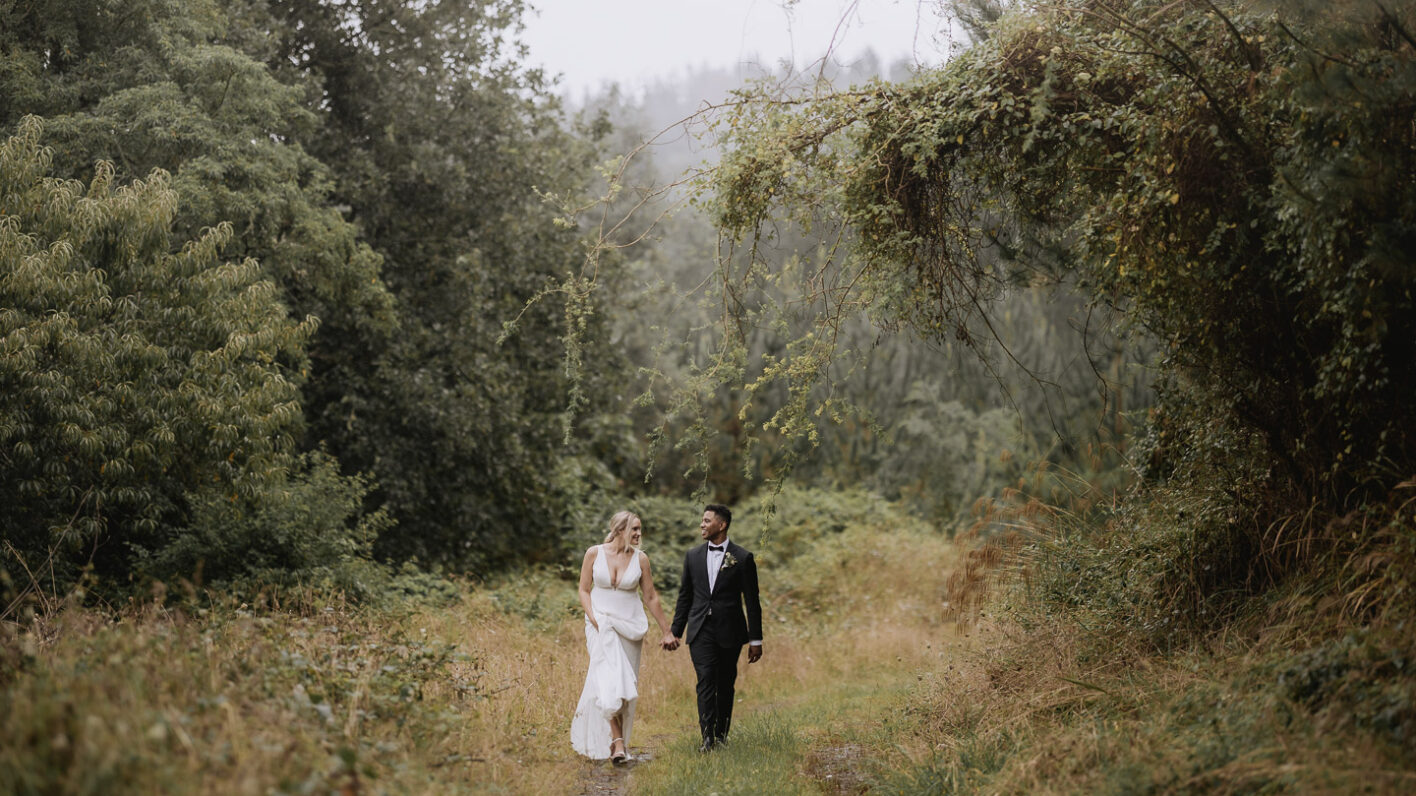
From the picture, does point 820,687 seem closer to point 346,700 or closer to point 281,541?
point 281,541

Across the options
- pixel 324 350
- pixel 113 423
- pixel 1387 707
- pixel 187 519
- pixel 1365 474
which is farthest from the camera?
pixel 324 350

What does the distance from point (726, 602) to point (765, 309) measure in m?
2.45

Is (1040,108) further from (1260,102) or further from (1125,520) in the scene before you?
(1125,520)

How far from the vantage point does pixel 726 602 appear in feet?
25.2

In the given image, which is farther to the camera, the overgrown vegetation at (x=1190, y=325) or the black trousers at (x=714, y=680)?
the black trousers at (x=714, y=680)

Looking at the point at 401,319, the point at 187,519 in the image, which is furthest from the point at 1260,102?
the point at 401,319

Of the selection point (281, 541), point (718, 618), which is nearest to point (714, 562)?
point (718, 618)

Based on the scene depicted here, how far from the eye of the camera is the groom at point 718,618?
297 inches

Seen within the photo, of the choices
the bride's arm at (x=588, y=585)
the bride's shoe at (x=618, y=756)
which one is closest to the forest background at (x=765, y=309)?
the bride's arm at (x=588, y=585)

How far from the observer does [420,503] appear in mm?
17281

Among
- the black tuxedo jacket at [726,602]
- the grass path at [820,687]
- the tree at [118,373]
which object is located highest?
the tree at [118,373]

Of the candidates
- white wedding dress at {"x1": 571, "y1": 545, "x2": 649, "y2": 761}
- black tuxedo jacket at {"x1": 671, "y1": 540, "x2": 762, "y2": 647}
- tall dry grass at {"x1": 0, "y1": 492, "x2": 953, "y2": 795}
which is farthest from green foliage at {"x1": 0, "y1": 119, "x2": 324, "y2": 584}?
black tuxedo jacket at {"x1": 671, "y1": 540, "x2": 762, "y2": 647}

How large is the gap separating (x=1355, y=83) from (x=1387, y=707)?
2.77 m

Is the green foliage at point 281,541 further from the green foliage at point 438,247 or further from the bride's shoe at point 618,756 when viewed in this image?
the bride's shoe at point 618,756
